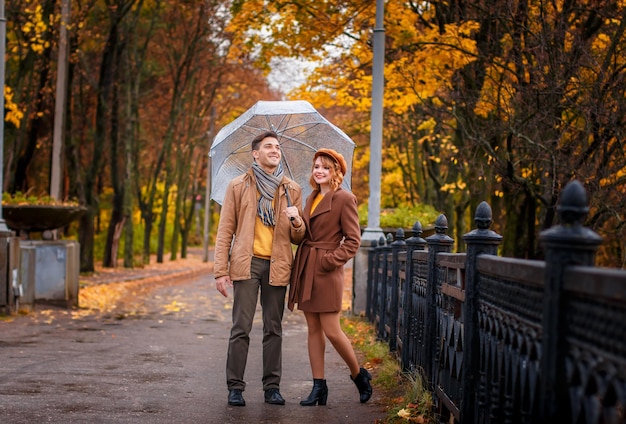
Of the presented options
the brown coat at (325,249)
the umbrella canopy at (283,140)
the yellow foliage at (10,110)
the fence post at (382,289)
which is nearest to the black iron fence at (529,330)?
the brown coat at (325,249)

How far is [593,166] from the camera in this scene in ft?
51.0

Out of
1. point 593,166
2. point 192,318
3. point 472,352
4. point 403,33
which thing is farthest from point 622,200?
point 472,352

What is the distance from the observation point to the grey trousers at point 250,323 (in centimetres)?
741

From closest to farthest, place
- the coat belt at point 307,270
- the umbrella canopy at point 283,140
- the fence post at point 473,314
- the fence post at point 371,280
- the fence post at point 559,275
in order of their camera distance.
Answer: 1. the fence post at point 559,275
2. the fence post at point 473,314
3. the coat belt at point 307,270
4. the umbrella canopy at point 283,140
5. the fence post at point 371,280

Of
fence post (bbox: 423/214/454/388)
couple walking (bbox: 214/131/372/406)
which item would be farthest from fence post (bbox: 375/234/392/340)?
fence post (bbox: 423/214/454/388)

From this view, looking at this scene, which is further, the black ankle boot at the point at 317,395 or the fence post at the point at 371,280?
the fence post at the point at 371,280

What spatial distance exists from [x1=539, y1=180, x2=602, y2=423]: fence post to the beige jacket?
13.5ft

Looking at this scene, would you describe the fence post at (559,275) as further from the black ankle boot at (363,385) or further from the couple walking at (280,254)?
the black ankle boot at (363,385)

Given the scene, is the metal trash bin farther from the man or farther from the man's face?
the man's face

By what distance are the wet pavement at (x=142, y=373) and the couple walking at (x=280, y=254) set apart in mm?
346

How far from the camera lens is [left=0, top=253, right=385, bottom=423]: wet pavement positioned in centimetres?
691

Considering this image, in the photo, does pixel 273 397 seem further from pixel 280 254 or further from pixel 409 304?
pixel 409 304

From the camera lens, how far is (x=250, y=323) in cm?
745

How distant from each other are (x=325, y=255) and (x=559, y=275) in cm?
403
